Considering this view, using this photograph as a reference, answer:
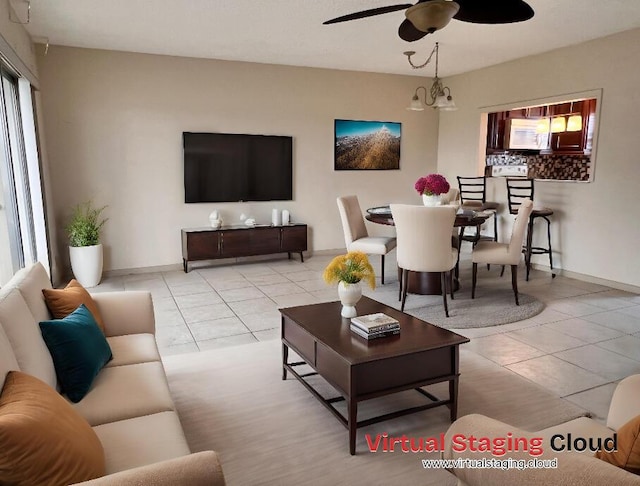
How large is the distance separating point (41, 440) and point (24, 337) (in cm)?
68

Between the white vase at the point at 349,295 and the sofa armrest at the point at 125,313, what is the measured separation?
45.2 inches

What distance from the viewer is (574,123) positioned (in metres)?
7.50

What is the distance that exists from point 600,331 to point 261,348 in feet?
9.26

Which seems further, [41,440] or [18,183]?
[18,183]

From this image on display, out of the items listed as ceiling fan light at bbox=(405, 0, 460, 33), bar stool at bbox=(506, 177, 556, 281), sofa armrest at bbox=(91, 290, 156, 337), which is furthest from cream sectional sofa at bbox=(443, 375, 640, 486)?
bar stool at bbox=(506, 177, 556, 281)

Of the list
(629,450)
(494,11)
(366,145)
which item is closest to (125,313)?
(629,450)

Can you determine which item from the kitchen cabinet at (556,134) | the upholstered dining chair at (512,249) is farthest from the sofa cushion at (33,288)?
the kitchen cabinet at (556,134)

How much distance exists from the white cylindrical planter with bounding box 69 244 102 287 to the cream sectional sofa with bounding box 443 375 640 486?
4.89 m

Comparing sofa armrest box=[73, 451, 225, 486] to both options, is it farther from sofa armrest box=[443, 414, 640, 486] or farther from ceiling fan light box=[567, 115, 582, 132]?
ceiling fan light box=[567, 115, 582, 132]

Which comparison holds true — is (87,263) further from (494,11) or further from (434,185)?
(494,11)

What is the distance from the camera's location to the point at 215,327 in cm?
400

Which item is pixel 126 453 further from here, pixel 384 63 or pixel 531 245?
pixel 384 63

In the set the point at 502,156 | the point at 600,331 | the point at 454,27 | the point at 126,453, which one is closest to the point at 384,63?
the point at 454,27

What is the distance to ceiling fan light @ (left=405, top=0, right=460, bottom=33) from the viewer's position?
223 cm
